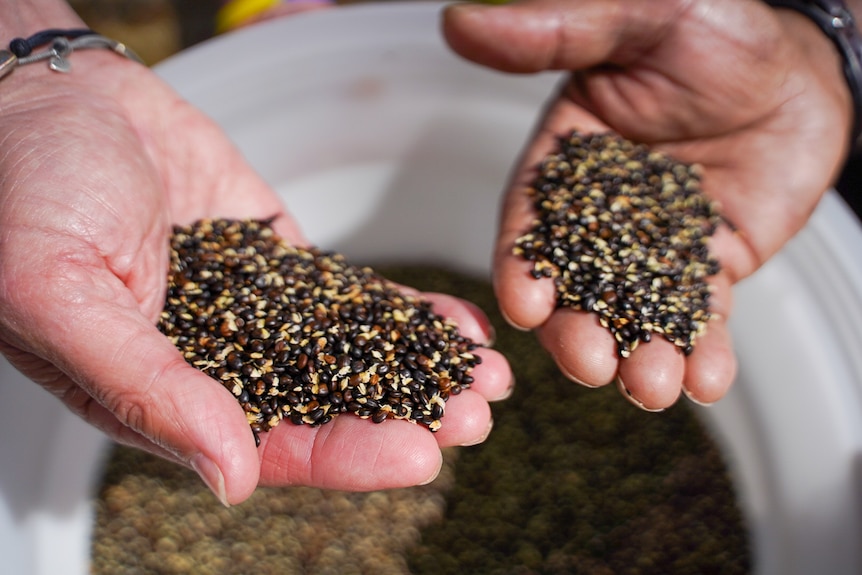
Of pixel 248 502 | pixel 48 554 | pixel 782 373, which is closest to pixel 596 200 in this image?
pixel 782 373

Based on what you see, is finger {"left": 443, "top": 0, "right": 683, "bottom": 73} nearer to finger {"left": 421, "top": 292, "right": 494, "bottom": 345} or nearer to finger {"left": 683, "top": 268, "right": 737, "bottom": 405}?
finger {"left": 421, "top": 292, "right": 494, "bottom": 345}

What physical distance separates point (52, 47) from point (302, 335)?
53.9 inches

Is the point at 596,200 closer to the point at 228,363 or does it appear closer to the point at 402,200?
the point at 228,363

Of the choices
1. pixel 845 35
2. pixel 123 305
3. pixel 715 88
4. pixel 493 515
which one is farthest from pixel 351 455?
pixel 845 35

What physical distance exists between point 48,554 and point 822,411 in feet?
10.2

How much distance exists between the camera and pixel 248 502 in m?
3.00

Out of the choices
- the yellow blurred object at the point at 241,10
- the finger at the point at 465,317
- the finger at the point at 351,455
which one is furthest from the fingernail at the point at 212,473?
the yellow blurred object at the point at 241,10

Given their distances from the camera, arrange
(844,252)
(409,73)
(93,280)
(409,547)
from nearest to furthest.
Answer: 1. (93,280)
2. (409,547)
3. (844,252)
4. (409,73)

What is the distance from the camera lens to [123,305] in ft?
6.40

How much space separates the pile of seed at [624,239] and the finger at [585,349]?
34 millimetres

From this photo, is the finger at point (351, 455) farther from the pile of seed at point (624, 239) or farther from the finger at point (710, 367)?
the finger at point (710, 367)

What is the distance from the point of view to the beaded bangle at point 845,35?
2953 millimetres

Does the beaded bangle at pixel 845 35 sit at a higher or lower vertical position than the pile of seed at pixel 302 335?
higher

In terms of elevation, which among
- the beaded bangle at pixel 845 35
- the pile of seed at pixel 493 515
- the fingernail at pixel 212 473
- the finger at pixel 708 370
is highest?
the beaded bangle at pixel 845 35
